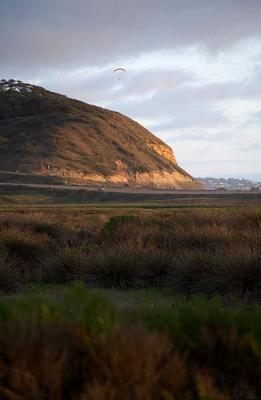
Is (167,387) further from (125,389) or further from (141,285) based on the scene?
(141,285)

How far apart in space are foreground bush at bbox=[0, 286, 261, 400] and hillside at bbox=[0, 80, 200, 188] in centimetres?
8929

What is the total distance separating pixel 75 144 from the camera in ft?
371

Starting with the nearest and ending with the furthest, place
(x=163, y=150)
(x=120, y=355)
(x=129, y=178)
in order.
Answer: (x=120, y=355) < (x=129, y=178) < (x=163, y=150)

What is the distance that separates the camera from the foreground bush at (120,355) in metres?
4.75

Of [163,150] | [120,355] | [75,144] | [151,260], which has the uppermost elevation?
[163,150]

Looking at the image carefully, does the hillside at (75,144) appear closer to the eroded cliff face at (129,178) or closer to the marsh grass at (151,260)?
the eroded cliff face at (129,178)

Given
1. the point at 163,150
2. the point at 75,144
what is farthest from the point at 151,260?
the point at 163,150

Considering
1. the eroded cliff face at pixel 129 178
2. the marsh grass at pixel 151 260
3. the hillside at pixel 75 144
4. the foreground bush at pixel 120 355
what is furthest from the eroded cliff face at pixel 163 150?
the foreground bush at pixel 120 355

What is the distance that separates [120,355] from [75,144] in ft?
359

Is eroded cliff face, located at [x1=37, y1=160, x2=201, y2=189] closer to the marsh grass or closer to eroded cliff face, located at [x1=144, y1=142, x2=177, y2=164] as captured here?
eroded cliff face, located at [x1=144, y1=142, x2=177, y2=164]

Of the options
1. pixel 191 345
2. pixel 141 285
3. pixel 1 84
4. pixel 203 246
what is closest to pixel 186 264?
pixel 141 285

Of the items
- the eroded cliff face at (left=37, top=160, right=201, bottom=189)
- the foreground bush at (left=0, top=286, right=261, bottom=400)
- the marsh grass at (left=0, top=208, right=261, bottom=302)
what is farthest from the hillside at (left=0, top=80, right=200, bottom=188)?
the foreground bush at (left=0, top=286, right=261, bottom=400)

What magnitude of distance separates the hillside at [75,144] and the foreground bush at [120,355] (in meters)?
89.3

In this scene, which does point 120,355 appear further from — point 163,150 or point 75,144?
point 163,150
